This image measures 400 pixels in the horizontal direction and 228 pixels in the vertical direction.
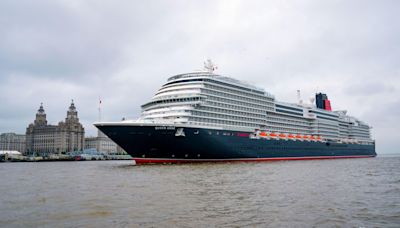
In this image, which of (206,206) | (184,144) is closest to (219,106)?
(184,144)

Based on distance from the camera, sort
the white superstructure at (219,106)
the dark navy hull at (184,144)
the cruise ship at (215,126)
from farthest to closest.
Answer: the white superstructure at (219,106) → the cruise ship at (215,126) → the dark navy hull at (184,144)

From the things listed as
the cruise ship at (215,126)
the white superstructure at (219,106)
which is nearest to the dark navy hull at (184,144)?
the cruise ship at (215,126)

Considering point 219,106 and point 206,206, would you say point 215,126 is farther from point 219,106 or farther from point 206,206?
point 206,206

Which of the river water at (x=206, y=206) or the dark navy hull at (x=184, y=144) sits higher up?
the dark navy hull at (x=184, y=144)

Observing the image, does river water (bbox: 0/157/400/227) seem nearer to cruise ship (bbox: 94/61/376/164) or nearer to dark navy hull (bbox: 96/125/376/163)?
dark navy hull (bbox: 96/125/376/163)

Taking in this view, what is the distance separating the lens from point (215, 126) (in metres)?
51.2

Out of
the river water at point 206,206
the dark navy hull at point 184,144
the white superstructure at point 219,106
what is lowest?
the river water at point 206,206

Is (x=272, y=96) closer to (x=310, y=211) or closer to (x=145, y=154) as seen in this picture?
(x=145, y=154)

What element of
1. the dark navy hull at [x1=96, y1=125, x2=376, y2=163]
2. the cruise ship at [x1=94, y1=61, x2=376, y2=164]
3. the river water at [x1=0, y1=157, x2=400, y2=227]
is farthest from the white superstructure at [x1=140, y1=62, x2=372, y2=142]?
the river water at [x1=0, y1=157, x2=400, y2=227]

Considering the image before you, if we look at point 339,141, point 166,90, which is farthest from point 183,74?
point 339,141

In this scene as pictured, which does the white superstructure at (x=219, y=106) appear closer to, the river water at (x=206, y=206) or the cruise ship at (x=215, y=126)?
the cruise ship at (x=215, y=126)

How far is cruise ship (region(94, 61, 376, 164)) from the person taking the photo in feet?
151

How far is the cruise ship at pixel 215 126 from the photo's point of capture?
46156 mm

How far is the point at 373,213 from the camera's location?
14.9m
